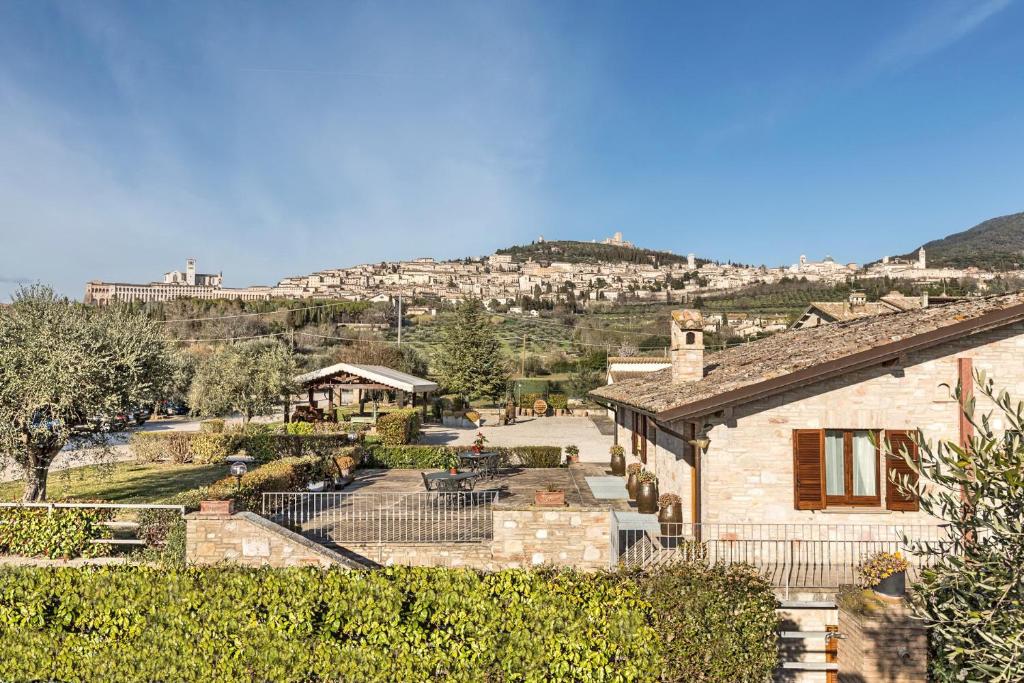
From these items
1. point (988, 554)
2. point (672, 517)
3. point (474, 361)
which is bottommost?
point (672, 517)

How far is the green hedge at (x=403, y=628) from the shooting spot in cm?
711

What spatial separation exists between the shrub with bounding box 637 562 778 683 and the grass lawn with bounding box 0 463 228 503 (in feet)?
45.2

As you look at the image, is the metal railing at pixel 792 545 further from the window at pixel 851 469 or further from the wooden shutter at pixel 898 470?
the window at pixel 851 469

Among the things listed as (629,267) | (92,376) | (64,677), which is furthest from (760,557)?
(629,267)

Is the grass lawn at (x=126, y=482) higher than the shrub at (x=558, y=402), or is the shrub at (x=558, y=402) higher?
the shrub at (x=558, y=402)

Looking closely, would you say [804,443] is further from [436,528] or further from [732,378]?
[436,528]

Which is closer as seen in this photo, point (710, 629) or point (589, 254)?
point (710, 629)

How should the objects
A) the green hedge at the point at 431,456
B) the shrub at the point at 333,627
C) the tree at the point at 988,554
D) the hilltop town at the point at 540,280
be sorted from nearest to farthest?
the tree at the point at 988,554 < the shrub at the point at 333,627 < the green hedge at the point at 431,456 < the hilltop town at the point at 540,280

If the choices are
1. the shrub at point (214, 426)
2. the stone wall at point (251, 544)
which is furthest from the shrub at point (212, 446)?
the stone wall at point (251, 544)

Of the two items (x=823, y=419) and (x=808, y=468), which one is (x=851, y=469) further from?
(x=823, y=419)

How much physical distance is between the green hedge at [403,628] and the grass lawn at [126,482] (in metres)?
9.08

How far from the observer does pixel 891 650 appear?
23.9 ft

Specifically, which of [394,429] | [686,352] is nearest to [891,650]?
[686,352]

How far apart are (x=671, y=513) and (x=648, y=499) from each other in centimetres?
151
